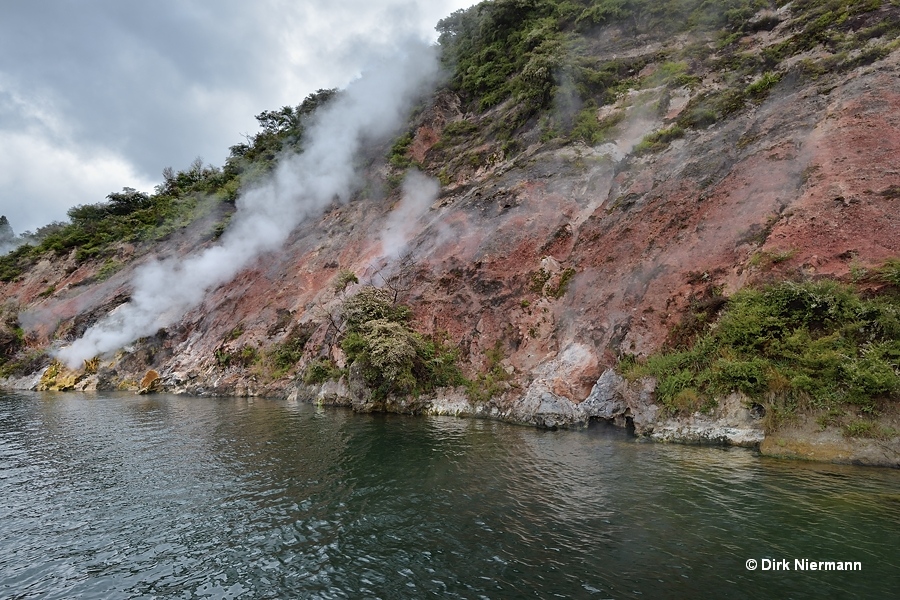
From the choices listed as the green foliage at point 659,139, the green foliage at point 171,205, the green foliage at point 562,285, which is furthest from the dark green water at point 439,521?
the green foliage at point 171,205

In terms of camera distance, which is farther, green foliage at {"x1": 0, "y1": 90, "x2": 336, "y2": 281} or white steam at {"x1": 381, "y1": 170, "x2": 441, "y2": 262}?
green foliage at {"x1": 0, "y1": 90, "x2": 336, "y2": 281}

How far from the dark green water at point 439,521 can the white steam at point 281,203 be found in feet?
99.9

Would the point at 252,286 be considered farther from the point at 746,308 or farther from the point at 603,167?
the point at 746,308

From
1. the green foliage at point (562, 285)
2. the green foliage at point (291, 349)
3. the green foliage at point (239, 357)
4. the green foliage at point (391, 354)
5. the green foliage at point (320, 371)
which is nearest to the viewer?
the green foliage at point (391, 354)

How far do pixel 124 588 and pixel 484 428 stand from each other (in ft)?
45.9

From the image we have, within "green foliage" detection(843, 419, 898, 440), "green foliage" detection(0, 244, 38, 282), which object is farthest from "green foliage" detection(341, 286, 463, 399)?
"green foliage" detection(0, 244, 38, 282)

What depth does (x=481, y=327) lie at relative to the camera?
2592cm

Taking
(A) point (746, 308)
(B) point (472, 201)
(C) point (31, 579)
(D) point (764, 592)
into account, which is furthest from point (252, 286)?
(D) point (764, 592)

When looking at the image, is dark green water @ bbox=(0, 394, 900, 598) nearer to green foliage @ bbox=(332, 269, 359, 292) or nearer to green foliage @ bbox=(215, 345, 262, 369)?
green foliage @ bbox=(332, 269, 359, 292)

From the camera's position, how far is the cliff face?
59.5ft

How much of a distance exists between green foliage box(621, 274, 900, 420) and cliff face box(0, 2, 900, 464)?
104 centimetres

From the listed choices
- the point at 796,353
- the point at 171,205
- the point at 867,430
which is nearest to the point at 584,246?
the point at 796,353

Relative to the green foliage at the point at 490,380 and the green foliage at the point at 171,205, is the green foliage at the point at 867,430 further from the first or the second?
the green foliage at the point at 171,205

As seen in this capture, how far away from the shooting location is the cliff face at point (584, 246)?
18141mm
